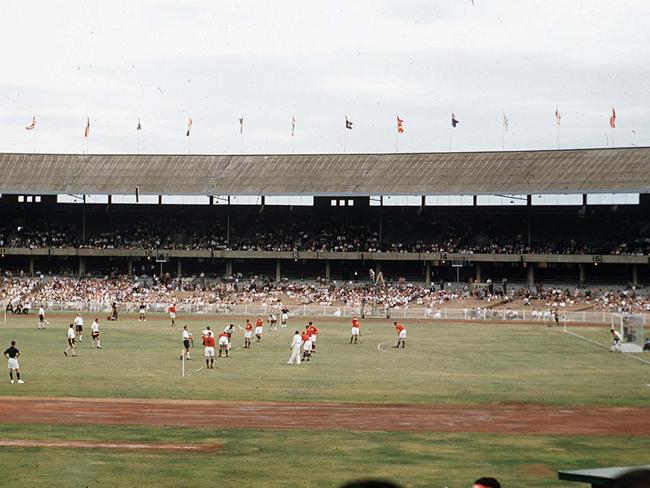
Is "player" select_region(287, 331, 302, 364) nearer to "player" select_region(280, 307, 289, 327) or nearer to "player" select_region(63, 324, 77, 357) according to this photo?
"player" select_region(63, 324, 77, 357)

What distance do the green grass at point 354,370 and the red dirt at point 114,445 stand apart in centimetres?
755

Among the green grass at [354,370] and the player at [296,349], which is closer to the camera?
the green grass at [354,370]

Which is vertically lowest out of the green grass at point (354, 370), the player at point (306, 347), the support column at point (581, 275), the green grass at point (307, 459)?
the green grass at point (307, 459)

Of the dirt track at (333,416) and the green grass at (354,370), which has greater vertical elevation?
the green grass at (354,370)

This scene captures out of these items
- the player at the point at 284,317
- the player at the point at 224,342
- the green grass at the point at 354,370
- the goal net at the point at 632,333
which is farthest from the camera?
the player at the point at 284,317

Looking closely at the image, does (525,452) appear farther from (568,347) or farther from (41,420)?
(568,347)

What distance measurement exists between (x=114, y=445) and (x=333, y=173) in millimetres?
73275

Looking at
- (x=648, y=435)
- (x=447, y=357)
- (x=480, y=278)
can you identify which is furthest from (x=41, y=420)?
(x=480, y=278)

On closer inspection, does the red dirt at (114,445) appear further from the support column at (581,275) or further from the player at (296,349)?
the support column at (581,275)

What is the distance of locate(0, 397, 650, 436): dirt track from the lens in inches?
988

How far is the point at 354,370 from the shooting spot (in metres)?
38.2

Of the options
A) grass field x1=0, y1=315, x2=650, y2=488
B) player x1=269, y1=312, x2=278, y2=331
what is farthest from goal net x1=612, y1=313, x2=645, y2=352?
player x1=269, y1=312, x2=278, y2=331

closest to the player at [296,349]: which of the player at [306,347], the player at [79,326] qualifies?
the player at [306,347]

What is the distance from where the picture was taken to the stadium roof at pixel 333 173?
86750mm
